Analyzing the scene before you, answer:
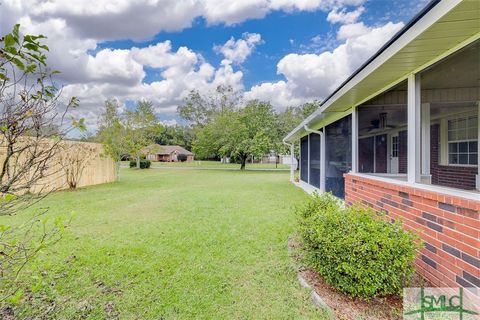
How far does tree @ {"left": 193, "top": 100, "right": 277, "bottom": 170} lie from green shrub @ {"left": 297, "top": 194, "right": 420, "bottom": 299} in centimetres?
2209

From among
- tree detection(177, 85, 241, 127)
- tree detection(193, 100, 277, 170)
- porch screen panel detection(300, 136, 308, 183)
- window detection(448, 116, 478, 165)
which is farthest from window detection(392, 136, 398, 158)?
tree detection(177, 85, 241, 127)

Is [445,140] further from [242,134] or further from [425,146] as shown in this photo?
[242,134]

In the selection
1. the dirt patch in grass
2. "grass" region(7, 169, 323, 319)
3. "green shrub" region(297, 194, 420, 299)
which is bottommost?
"grass" region(7, 169, 323, 319)

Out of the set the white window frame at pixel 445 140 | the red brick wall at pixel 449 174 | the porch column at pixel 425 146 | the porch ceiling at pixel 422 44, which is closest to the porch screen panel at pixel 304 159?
the white window frame at pixel 445 140

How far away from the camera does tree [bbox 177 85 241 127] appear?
36.3 meters

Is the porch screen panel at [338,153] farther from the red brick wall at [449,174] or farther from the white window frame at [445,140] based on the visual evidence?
the red brick wall at [449,174]

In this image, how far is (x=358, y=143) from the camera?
6.13m

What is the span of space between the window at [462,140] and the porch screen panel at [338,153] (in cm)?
209

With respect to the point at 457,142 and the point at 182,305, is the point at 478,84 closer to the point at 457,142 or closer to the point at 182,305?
the point at 457,142

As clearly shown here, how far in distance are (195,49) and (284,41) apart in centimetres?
571

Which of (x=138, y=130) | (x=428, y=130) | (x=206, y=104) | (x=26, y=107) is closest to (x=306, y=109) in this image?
(x=206, y=104)

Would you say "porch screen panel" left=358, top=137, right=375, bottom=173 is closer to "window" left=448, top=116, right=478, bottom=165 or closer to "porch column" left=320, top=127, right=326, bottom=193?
"window" left=448, top=116, right=478, bottom=165

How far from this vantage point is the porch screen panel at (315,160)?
36.8 ft

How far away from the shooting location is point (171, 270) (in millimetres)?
3787
